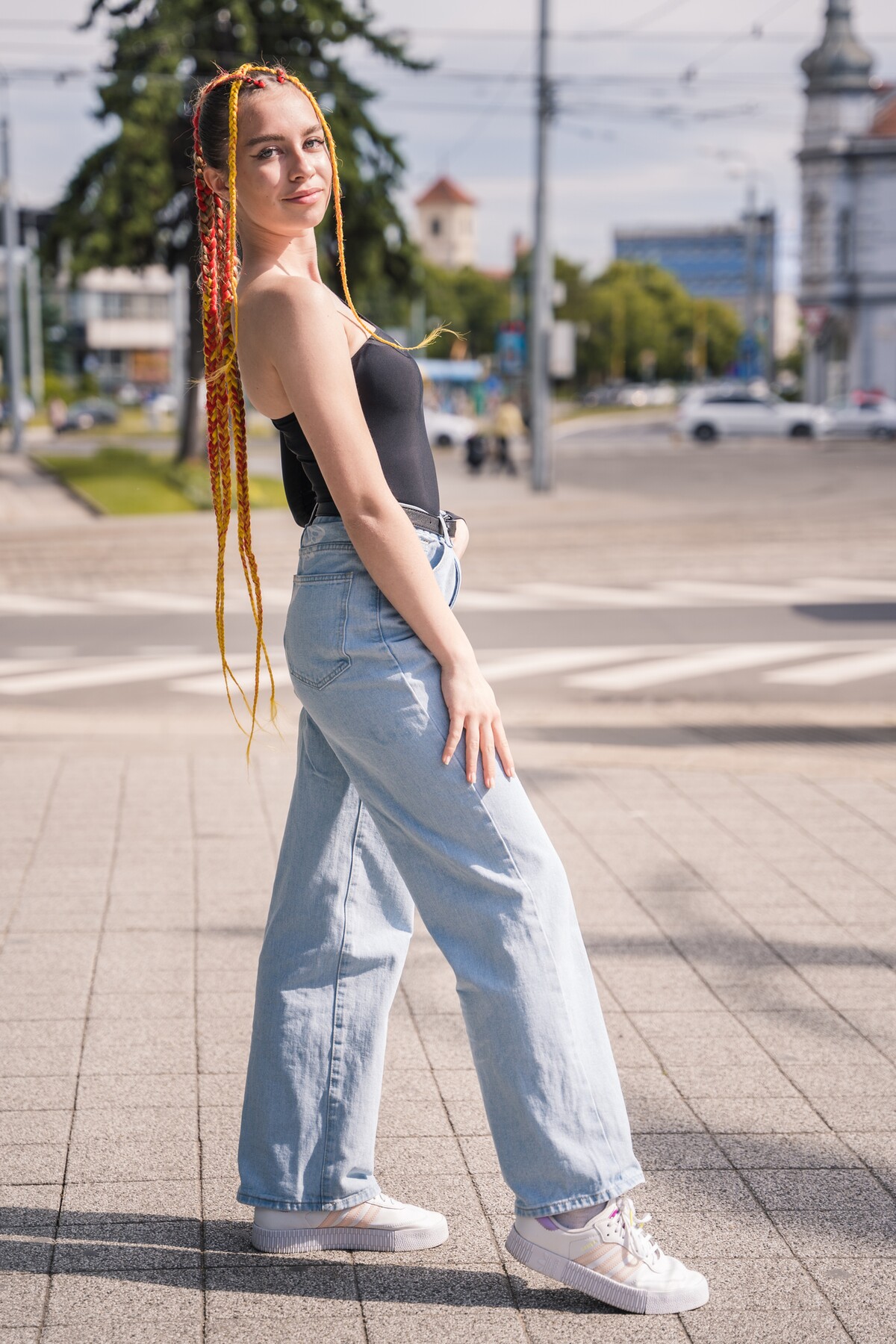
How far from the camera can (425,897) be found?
98.7 inches

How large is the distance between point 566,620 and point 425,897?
1021 centimetres

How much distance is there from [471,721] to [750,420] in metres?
45.5

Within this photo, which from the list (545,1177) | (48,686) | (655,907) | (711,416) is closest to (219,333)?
(545,1177)

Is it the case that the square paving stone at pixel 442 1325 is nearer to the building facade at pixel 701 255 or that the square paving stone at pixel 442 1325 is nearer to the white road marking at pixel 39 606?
the white road marking at pixel 39 606

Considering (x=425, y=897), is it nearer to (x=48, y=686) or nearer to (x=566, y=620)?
(x=48, y=686)

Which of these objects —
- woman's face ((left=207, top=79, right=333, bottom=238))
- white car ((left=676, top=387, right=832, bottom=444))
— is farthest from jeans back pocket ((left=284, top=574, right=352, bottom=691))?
white car ((left=676, top=387, right=832, bottom=444))

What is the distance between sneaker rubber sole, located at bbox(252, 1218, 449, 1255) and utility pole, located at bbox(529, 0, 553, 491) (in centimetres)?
2359

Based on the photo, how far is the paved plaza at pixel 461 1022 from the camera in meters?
2.60

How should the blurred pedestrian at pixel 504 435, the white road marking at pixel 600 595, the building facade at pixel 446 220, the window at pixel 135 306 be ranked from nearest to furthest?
the white road marking at pixel 600 595
the blurred pedestrian at pixel 504 435
the window at pixel 135 306
the building facade at pixel 446 220

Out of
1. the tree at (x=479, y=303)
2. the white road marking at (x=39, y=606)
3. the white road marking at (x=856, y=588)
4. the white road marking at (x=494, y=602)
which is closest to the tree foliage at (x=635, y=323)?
the tree at (x=479, y=303)

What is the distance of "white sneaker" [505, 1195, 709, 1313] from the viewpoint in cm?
250

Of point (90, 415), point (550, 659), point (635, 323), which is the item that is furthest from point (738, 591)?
point (635, 323)

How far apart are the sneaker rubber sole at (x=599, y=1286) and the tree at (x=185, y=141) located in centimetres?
2131

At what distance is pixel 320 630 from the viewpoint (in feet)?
8.13
